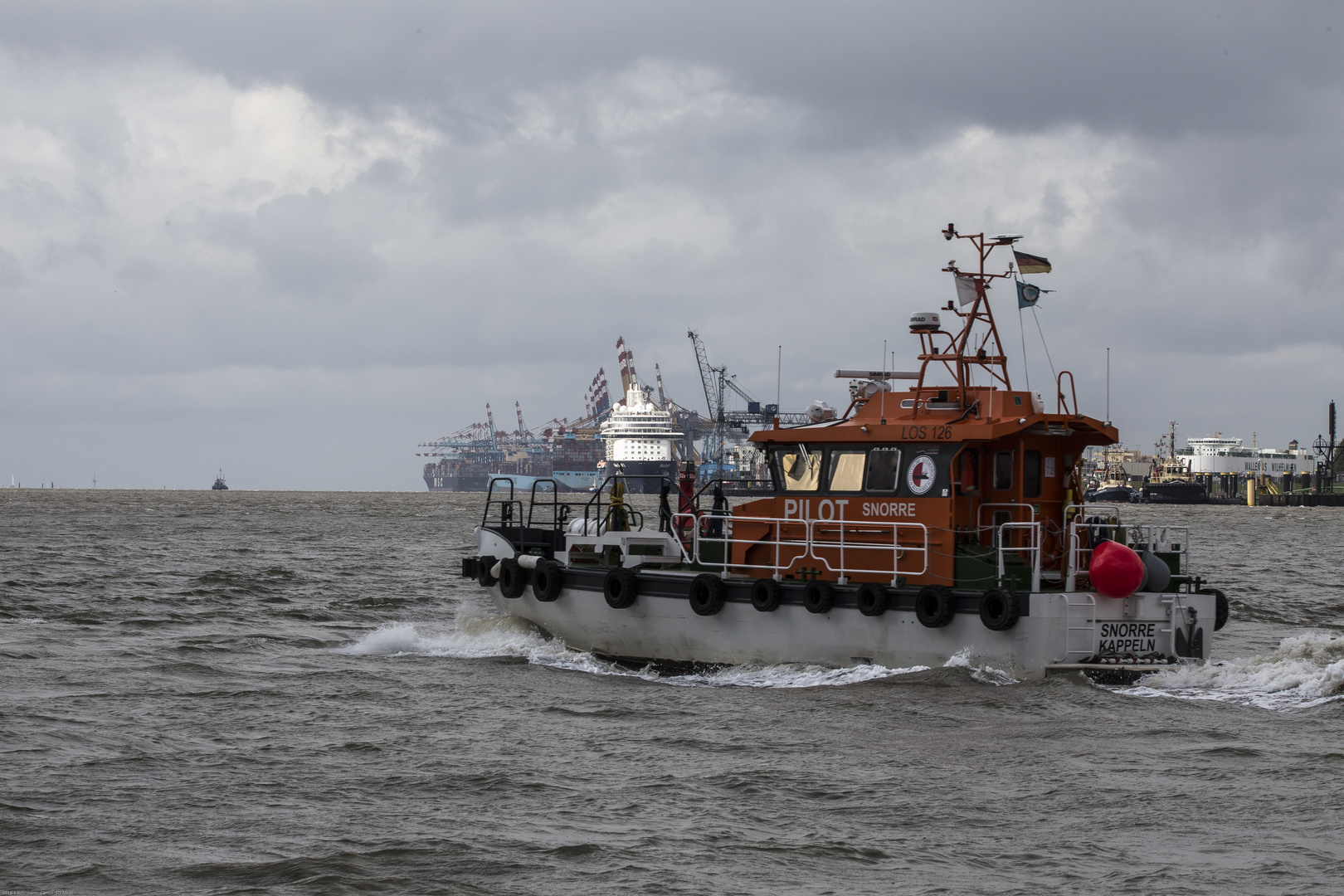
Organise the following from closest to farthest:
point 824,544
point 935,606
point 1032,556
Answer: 1. point 935,606
2. point 1032,556
3. point 824,544

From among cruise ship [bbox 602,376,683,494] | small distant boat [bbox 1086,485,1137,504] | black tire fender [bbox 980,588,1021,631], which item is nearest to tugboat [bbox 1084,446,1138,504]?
small distant boat [bbox 1086,485,1137,504]

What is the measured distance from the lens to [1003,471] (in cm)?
1433

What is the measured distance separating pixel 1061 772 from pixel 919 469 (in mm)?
4555

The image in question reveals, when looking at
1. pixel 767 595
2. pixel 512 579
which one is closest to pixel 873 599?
pixel 767 595

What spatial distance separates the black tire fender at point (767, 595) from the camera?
571 inches

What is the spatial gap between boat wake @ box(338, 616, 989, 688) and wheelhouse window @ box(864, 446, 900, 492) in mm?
1936

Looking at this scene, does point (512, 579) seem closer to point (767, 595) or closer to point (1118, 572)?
point (767, 595)

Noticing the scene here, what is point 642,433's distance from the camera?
595ft

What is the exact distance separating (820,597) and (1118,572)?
3022 mm

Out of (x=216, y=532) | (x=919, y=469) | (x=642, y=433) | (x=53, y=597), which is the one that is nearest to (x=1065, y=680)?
(x=919, y=469)

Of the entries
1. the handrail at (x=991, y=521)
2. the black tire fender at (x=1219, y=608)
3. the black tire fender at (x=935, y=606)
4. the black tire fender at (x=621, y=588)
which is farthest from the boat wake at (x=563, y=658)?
the black tire fender at (x=1219, y=608)

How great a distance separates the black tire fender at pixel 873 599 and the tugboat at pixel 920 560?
0.04 ft

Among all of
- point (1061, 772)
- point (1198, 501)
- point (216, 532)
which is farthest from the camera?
point (1198, 501)

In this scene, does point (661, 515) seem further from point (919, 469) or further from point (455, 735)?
point (455, 735)
